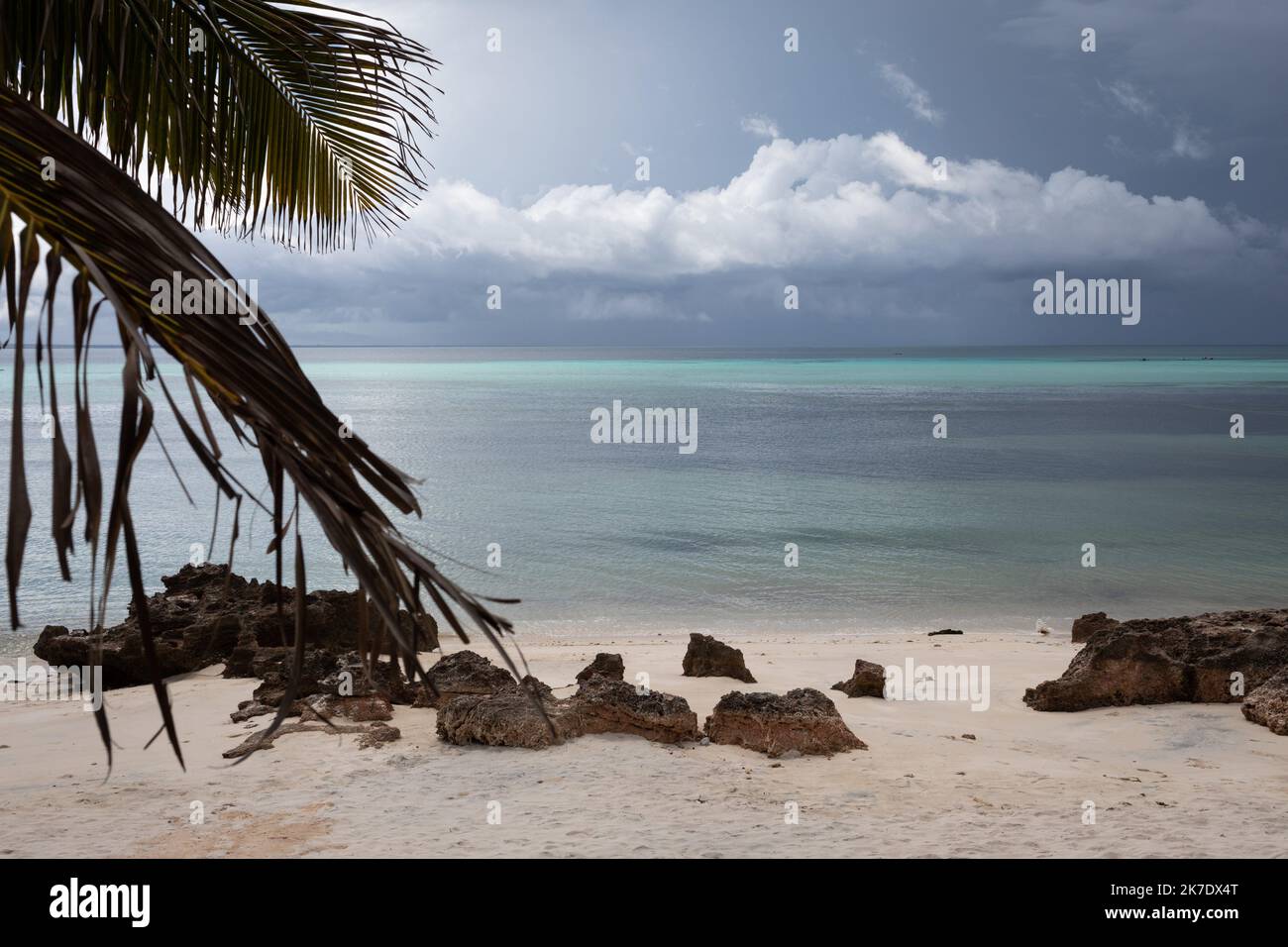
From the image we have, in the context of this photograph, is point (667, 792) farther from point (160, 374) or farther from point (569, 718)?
point (160, 374)

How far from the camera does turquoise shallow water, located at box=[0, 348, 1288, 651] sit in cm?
1692

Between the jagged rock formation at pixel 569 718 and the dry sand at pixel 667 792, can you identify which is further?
the jagged rock formation at pixel 569 718

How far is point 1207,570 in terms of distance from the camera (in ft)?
65.5

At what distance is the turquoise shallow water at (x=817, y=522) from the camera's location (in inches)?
666

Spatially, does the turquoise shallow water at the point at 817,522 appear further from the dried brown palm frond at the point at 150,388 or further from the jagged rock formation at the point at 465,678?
the dried brown palm frond at the point at 150,388

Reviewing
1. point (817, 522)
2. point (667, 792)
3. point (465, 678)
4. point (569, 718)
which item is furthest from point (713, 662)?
point (817, 522)

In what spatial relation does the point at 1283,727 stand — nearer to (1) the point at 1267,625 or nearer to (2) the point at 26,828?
(1) the point at 1267,625

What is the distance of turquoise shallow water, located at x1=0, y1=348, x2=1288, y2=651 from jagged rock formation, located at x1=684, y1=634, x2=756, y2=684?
7.25 ft

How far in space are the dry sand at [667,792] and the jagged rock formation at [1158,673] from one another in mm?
189

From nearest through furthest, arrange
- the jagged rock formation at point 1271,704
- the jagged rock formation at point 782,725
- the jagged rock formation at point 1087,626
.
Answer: the jagged rock formation at point 782,725 → the jagged rock formation at point 1271,704 → the jagged rock formation at point 1087,626

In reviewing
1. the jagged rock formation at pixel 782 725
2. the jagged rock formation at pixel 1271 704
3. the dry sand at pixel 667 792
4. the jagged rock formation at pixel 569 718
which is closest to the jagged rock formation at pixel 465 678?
the dry sand at pixel 667 792

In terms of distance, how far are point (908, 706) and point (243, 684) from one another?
5710 millimetres

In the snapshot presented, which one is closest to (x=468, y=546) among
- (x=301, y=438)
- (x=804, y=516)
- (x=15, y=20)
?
(x=804, y=516)

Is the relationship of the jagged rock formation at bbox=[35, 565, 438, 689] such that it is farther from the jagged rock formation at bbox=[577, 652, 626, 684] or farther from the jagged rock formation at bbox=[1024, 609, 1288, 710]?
the jagged rock formation at bbox=[1024, 609, 1288, 710]
